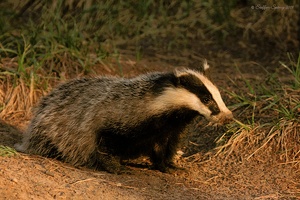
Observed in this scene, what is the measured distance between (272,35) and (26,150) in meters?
4.92

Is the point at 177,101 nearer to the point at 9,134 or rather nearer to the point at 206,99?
the point at 206,99

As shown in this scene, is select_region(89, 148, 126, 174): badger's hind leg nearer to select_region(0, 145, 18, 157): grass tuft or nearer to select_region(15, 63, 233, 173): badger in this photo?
select_region(15, 63, 233, 173): badger

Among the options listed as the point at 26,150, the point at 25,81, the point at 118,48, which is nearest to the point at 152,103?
the point at 26,150

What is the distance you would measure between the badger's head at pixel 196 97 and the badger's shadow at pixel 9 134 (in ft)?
6.88

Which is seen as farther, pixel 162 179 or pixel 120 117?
pixel 162 179

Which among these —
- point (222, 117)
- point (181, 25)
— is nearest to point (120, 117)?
point (222, 117)

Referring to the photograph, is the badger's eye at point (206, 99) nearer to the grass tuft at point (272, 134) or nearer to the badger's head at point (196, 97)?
the badger's head at point (196, 97)

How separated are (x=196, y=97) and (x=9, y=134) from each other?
2.63 meters

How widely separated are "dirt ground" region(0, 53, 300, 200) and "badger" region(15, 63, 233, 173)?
196 mm

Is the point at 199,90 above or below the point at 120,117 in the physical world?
above

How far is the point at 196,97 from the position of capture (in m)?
5.98

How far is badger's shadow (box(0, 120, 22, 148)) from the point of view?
23.8 ft

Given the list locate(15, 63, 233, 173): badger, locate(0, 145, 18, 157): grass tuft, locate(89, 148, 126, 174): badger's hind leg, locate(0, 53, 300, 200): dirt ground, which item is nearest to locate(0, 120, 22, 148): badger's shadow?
locate(0, 53, 300, 200): dirt ground

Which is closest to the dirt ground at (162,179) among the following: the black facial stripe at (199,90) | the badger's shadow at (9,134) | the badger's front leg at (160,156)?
the badger's shadow at (9,134)
